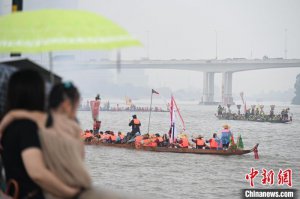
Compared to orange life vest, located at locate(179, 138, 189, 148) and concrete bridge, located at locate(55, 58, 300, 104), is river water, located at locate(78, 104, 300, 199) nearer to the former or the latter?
orange life vest, located at locate(179, 138, 189, 148)

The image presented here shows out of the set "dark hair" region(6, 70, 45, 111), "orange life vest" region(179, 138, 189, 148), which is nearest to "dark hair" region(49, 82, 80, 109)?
"dark hair" region(6, 70, 45, 111)

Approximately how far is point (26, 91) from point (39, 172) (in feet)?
1.38

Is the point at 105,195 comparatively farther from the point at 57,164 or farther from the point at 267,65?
the point at 267,65

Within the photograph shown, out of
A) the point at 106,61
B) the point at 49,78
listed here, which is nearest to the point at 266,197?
the point at 49,78

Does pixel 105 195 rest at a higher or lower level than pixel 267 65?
lower

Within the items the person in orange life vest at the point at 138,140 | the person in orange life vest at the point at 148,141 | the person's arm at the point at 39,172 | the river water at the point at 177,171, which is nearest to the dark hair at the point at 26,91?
the person's arm at the point at 39,172

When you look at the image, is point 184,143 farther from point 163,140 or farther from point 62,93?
point 62,93

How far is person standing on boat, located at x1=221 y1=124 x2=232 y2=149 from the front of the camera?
37822 mm

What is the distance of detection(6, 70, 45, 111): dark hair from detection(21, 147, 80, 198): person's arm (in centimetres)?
28

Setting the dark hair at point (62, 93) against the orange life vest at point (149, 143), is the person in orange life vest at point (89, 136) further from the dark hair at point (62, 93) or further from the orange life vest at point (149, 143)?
the dark hair at point (62, 93)

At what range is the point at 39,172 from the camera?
2.97 meters

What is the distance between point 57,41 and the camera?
387cm

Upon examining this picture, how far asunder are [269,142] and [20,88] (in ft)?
208

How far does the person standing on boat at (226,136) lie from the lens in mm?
37822
